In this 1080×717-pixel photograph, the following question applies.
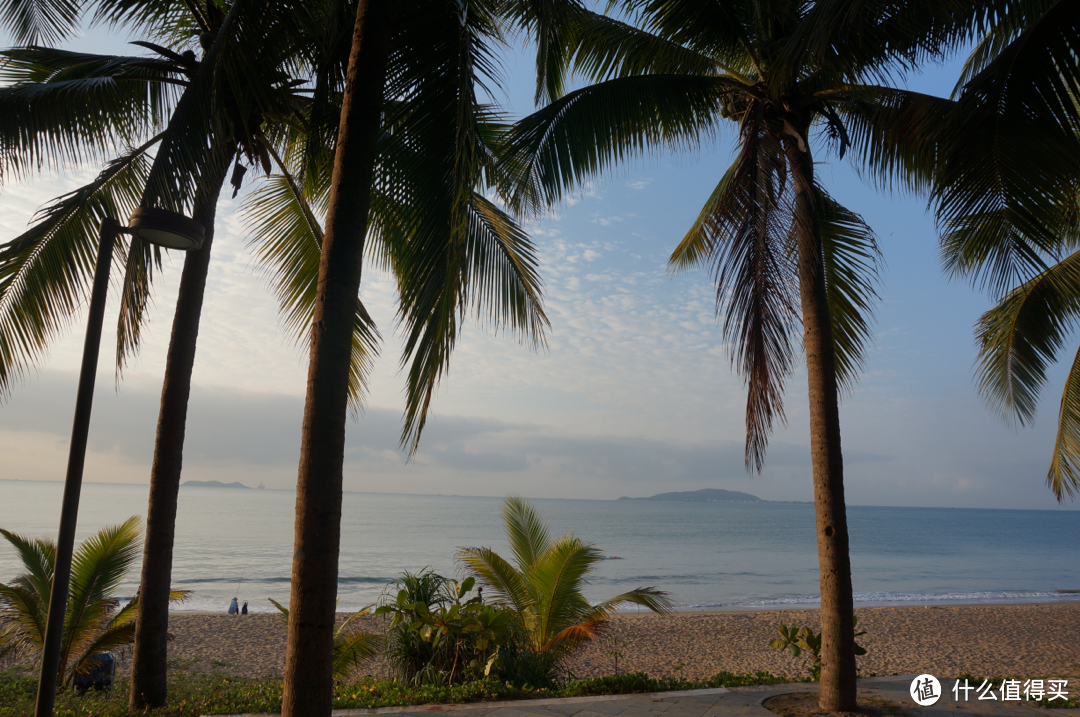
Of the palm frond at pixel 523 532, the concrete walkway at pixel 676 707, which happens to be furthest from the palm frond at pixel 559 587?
the concrete walkway at pixel 676 707

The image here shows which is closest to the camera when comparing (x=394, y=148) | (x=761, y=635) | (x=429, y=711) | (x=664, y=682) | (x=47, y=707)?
(x=47, y=707)

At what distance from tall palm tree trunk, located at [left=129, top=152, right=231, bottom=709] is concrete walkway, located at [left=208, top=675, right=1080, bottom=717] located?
1732 millimetres

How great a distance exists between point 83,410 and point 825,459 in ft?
15.6

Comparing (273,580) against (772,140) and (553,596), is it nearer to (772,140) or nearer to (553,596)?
(553,596)

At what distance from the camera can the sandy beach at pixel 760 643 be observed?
11586 mm

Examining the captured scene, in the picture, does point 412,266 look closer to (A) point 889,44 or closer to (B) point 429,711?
(B) point 429,711

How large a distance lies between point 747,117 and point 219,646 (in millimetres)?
14353

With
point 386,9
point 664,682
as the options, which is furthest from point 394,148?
point 664,682

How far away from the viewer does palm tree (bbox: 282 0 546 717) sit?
264 centimetres

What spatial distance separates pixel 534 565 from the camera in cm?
735

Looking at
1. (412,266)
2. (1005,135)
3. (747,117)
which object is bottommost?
(412,266)

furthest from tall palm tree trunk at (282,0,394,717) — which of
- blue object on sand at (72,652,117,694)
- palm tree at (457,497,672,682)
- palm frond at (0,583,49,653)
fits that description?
palm frond at (0,583,49,653)

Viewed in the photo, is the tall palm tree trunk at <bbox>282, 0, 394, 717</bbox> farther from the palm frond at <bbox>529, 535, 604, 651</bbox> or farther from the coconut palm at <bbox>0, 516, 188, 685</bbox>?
the coconut palm at <bbox>0, 516, 188, 685</bbox>

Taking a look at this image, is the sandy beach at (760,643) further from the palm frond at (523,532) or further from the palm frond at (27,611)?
the palm frond at (523,532)
